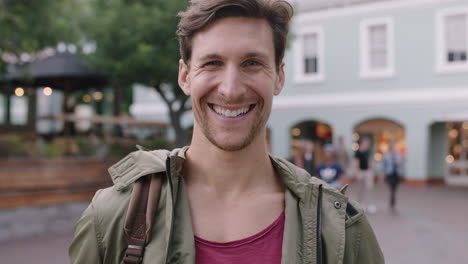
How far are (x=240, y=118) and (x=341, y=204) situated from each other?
48 cm

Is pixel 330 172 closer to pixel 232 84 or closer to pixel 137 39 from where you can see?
pixel 137 39

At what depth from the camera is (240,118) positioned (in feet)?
5.64

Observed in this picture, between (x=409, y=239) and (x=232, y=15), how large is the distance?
8.05 metres

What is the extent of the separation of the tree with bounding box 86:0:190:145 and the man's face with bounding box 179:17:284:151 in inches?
407

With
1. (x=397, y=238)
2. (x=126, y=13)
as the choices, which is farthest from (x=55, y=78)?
(x=397, y=238)

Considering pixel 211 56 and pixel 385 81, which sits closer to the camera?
pixel 211 56

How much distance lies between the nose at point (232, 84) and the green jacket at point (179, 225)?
30cm

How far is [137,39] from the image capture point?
1212cm

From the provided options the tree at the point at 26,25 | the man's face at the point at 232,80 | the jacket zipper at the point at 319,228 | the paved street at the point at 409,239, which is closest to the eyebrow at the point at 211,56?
the man's face at the point at 232,80

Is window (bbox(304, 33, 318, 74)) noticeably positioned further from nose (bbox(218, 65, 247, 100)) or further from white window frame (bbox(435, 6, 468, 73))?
nose (bbox(218, 65, 247, 100))

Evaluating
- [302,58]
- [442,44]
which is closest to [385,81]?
[442,44]

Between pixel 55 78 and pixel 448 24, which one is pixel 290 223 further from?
pixel 448 24

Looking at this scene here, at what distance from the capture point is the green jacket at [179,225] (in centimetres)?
157

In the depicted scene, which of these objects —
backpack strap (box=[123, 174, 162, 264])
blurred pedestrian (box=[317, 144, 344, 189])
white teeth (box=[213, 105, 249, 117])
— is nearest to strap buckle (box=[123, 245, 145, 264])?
backpack strap (box=[123, 174, 162, 264])
